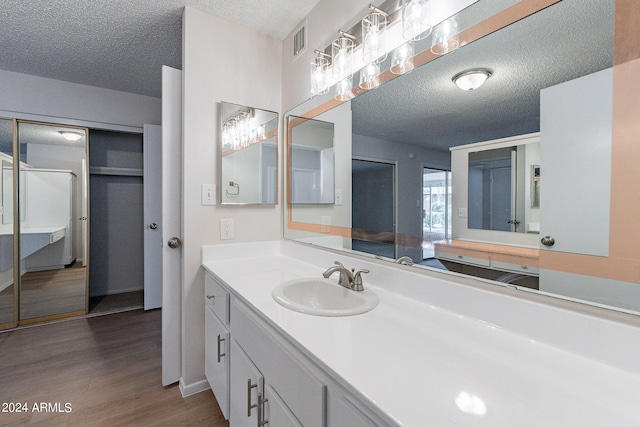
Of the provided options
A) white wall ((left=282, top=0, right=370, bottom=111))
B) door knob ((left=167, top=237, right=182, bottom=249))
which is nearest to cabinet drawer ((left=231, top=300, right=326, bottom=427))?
door knob ((left=167, top=237, right=182, bottom=249))

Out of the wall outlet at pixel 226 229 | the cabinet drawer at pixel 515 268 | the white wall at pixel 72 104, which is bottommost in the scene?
the cabinet drawer at pixel 515 268

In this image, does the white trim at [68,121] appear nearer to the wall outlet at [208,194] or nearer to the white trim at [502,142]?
the wall outlet at [208,194]

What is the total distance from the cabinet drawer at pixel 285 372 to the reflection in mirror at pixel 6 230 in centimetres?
288

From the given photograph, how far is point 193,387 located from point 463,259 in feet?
5.74

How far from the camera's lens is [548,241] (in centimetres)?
77

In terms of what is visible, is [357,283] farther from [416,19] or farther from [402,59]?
[416,19]

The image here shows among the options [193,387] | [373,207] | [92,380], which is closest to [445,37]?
[373,207]

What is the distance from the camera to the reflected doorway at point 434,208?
3.39ft

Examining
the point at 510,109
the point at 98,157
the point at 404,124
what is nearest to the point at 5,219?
the point at 98,157

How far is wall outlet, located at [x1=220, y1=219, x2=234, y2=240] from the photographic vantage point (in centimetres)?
180

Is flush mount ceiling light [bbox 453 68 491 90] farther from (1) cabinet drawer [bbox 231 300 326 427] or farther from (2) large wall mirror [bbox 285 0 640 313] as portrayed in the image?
(1) cabinet drawer [bbox 231 300 326 427]

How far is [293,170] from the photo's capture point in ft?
6.21

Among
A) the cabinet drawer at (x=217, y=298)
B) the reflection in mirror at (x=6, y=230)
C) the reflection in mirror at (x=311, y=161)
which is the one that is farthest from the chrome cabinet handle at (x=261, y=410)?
the reflection in mirror at (x=6, y=230)

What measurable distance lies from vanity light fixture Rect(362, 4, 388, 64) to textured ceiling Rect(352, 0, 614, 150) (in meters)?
0.15
